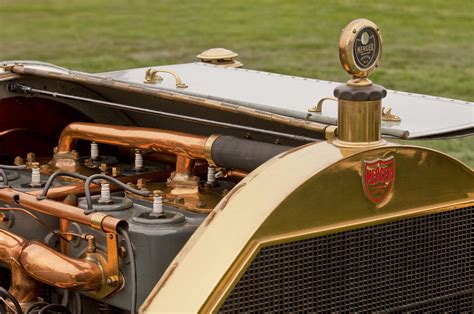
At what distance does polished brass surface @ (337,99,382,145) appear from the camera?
124 inches

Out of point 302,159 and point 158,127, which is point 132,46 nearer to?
point 158,127

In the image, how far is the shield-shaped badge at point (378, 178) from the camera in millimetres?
3131

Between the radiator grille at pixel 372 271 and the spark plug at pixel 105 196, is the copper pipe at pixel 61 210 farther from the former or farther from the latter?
the radiator grille at pixel 372 271

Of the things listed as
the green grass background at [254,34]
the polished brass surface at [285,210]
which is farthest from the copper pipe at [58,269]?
the green grass background at [254,34]

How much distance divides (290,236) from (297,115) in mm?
608

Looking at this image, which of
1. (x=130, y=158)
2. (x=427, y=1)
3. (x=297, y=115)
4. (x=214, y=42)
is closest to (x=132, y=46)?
(x=214, y=42)

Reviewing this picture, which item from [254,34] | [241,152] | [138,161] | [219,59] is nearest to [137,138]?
[138,161]

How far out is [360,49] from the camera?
3.16m

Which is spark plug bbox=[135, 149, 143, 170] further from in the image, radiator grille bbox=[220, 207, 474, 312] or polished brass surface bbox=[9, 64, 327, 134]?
radiator grille bbox=[220, 207, 474, 312]

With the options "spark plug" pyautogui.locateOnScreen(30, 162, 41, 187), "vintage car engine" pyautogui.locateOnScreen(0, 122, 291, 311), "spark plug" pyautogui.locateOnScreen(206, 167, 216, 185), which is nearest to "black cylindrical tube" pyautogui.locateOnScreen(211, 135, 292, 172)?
"vintage car engine" pyautogui.locateOnScreen(0, 122, 291, 311)

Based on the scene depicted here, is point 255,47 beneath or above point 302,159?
beneath

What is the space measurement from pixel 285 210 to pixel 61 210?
2.60 feet

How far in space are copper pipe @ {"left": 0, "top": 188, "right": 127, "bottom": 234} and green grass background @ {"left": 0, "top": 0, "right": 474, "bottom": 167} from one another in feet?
23.9

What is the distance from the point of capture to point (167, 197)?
147 inches
